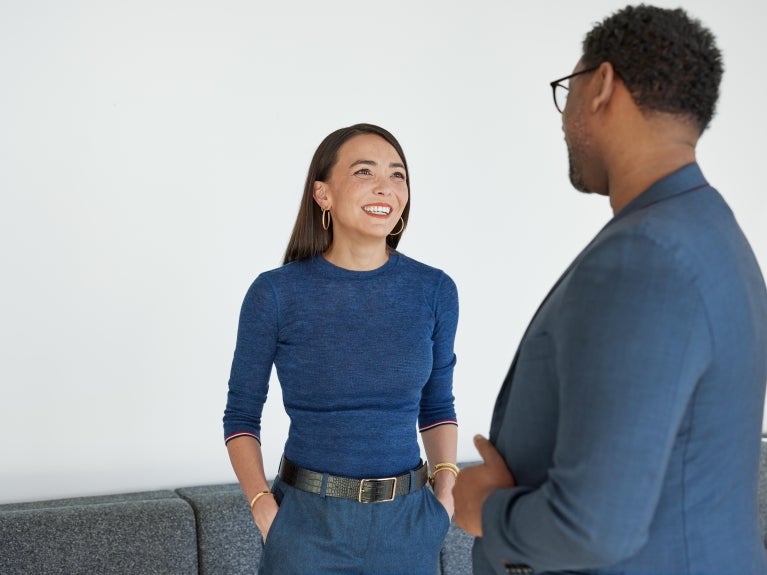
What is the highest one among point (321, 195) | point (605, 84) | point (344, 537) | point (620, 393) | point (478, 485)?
point (605, 84)

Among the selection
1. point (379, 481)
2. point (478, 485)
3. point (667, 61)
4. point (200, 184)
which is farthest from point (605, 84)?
point (200, 184)

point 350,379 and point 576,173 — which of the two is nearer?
point 576,173

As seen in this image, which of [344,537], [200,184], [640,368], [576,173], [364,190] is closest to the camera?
[640,368]

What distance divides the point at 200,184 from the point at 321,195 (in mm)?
750

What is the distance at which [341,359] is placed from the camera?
1.88m

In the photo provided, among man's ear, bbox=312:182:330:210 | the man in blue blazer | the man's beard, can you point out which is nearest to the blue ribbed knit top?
man's ear, bbox=312:182:330:210

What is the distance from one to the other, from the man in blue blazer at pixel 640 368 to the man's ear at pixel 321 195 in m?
0.85

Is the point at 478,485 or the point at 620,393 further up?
the point at 620,393

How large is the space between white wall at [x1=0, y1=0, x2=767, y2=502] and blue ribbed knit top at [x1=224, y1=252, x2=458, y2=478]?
77 centimetres

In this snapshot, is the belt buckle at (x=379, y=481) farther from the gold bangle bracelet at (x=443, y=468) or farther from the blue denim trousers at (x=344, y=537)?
the gold bangle bracelet at (x=443, y=468)

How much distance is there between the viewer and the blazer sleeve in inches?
39.6

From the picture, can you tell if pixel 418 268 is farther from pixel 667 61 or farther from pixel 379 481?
pixel 667 61

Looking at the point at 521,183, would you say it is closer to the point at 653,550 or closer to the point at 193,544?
the point at 193,544

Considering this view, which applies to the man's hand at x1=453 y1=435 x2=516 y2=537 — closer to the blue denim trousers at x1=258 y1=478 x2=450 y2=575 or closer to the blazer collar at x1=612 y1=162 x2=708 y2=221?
the blazer collar at x1=612 y1=162 x2=708 y2=221
